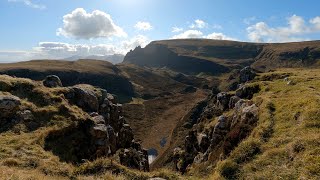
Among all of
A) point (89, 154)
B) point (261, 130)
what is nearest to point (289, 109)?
point (261, 130)

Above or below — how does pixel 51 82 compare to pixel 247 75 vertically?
above

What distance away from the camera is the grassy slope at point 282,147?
2002 centimetres

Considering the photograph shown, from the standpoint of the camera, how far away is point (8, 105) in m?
31.5

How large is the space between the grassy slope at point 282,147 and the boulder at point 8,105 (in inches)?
797

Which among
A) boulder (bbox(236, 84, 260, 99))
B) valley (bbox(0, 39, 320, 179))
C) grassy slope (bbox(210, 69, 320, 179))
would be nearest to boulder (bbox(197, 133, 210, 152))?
valley (bbox(0, 39, 320, 179))

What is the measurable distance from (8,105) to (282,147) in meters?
25.0

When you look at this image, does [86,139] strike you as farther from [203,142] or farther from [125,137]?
[203,142]

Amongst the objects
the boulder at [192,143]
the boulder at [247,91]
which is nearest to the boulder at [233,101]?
the boulder at [247,91]

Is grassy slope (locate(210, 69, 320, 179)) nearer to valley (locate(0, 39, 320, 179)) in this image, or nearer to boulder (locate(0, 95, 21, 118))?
valley (locate(0, 39, 320, 179))

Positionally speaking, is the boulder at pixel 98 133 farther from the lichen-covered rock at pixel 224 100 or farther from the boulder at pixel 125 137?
the lichen-covered rock at pixel 224 100

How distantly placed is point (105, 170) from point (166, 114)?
128m

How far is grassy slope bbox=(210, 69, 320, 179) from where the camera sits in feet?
65.7

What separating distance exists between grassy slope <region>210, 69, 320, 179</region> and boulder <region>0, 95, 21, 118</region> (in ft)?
66.4

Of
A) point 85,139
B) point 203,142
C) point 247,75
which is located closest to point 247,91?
point 203,142
